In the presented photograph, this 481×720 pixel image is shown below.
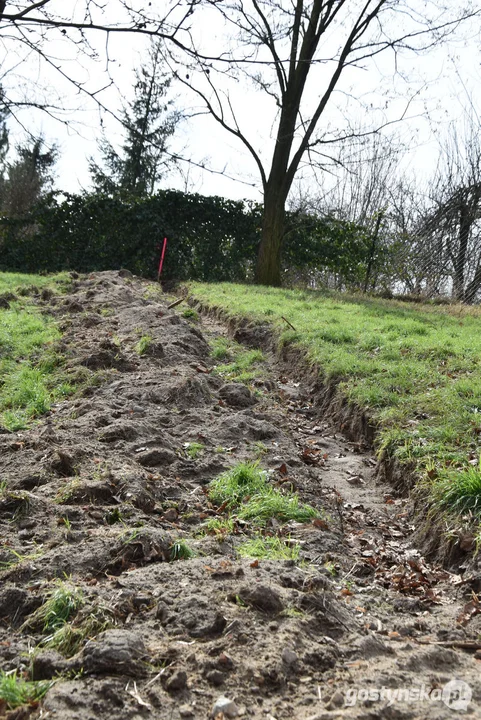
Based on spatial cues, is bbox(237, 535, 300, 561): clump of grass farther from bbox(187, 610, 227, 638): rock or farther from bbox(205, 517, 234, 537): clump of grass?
bbox(187, 610, 227, 638): rock

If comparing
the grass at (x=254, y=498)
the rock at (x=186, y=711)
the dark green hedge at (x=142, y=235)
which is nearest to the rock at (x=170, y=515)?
the grass at (x=254, y=498)

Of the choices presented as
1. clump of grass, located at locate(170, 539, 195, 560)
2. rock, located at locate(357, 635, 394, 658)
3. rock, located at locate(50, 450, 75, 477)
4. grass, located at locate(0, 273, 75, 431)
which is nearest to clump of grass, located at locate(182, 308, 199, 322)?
grass, located at locate(0, 273, 75, 431)

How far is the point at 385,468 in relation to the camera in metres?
4.77

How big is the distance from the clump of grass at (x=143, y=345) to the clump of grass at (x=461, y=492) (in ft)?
12.7

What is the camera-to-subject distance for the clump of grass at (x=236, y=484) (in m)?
3.87

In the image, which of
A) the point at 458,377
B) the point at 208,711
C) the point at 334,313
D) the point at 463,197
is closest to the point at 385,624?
the point at 208,711

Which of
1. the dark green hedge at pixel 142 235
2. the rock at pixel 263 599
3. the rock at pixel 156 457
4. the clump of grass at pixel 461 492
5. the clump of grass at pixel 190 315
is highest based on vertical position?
the dark green hedge at pixel 142 235

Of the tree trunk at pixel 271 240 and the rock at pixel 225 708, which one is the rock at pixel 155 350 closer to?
the rock at pixel 225 708

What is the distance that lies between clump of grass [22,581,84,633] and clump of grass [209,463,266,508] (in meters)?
1.41

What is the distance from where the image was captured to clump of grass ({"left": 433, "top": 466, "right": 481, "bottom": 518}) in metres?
3.62

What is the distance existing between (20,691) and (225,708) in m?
0.68

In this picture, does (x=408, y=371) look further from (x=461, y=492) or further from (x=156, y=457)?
(x=156, y=457)

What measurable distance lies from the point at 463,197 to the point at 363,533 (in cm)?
1423

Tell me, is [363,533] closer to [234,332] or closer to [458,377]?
[458,377]
